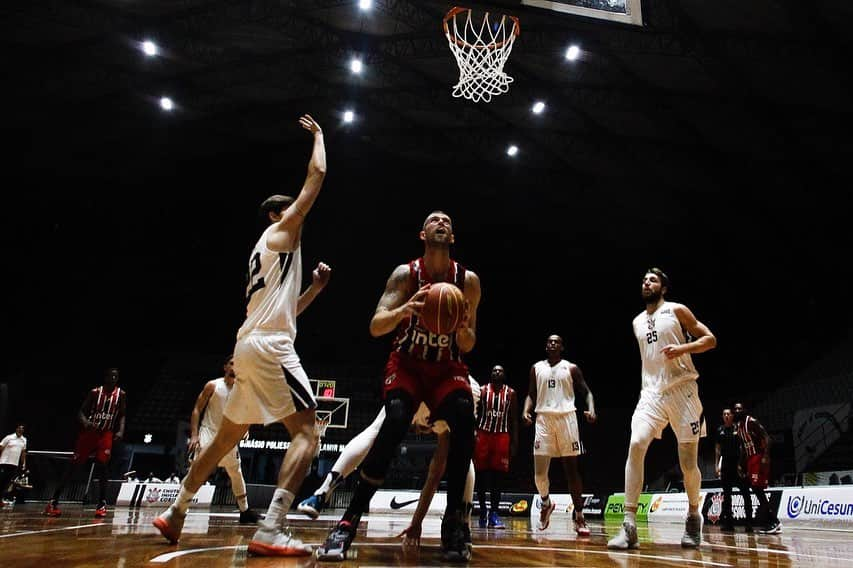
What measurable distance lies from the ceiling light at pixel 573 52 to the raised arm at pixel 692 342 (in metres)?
11.1

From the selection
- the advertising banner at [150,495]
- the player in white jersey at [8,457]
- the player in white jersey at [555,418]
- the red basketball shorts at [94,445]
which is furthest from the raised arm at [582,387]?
the player in white jersey at [8,457]

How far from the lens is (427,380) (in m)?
3.71

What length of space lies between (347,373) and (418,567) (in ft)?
62.1

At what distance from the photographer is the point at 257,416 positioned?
373cm

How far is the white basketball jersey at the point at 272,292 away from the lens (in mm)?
3924


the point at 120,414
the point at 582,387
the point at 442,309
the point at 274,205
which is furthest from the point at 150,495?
the point at 442,309

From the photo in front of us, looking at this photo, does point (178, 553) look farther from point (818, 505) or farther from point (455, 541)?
point (818, 505)

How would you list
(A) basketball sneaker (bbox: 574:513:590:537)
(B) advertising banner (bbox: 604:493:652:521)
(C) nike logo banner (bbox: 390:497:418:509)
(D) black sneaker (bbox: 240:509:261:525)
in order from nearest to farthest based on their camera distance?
(A) basketball sneaker (bbox: 574:513:590:537) → (D) black sneaker (bbox: 240:509:261:525) → (C) nike logo banner (bbox: 390:497:418:509) → (B) advertising banner (bbox: 604:493:652:521)

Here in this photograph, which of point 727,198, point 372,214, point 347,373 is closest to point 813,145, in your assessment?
point 727,198

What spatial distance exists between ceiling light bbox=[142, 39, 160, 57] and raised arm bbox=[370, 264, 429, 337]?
14003mm

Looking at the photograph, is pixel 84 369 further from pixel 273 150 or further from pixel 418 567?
pixel 418 567

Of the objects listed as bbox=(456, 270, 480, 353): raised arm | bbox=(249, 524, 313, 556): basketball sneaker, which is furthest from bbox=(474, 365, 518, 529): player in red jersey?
bbox=(249, 524, 313, 556): basketball sneaker

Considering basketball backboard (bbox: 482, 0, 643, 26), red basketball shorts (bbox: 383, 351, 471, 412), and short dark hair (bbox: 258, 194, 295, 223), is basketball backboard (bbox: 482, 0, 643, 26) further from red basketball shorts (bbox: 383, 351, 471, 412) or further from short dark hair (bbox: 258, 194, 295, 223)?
red basketball shorts (bbox: 383, 351, 471, 412)

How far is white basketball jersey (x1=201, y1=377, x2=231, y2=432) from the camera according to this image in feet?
27.1
